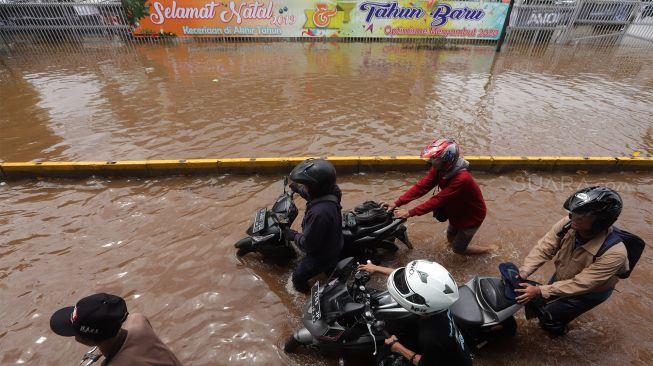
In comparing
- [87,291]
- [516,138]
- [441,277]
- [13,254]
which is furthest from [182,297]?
[516,138]

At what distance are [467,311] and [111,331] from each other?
2.50 meters

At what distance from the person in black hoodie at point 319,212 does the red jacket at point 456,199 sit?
39.4 inches

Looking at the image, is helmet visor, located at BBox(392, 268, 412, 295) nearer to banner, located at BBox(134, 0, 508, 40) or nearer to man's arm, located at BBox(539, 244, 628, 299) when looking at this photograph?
man's arm, located at BBox(539, 244, 628, 299)

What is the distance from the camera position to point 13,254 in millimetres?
3924

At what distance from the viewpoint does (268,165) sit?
5480 mm

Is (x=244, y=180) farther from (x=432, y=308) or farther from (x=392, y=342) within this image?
(x=432, y=308)

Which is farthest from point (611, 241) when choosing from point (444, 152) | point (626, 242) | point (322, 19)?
point (322, 19)

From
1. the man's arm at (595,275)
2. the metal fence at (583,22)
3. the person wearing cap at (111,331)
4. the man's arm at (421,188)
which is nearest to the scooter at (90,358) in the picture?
the person wearing cap at (111,331)

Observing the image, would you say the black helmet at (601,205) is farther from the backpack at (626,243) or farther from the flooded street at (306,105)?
the flooded street at (306,105)

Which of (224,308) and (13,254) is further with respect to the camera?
(13,254)

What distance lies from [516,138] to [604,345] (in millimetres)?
4850

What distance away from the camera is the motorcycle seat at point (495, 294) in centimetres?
255

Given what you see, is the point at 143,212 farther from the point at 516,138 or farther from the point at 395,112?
the point at 516,138


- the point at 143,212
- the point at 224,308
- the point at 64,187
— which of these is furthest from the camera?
the point at 64,187
